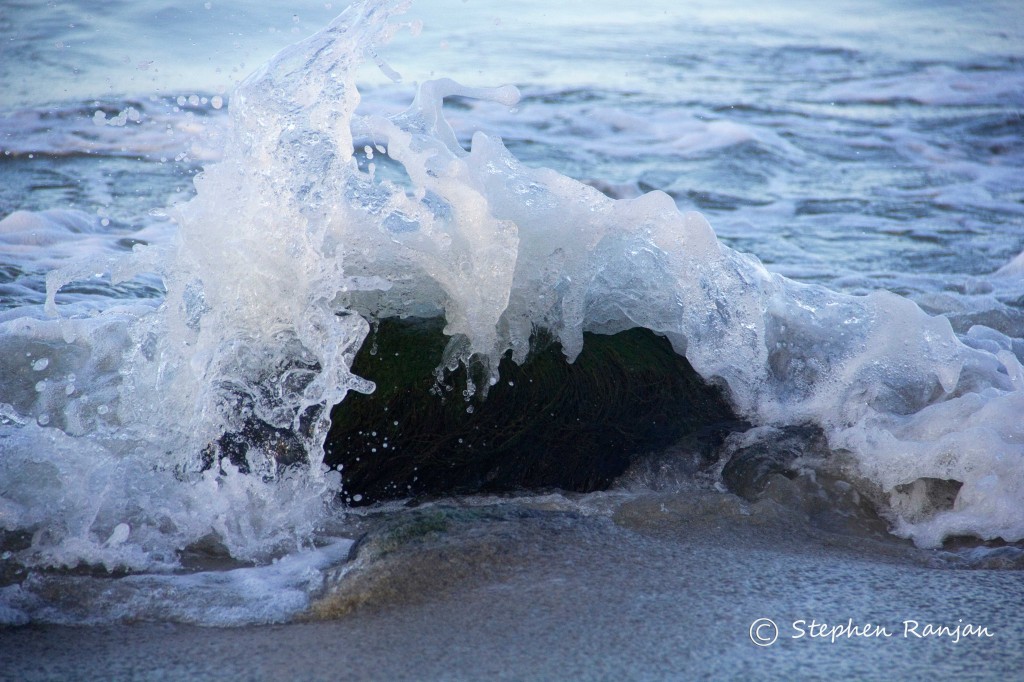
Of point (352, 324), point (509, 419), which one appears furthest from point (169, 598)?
point (509, 419)

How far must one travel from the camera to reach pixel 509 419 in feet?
8.21

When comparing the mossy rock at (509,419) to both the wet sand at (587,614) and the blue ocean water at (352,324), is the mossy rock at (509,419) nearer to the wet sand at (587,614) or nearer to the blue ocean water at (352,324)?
the blue ocean water at (352,324)

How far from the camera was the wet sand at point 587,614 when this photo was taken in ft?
5.49

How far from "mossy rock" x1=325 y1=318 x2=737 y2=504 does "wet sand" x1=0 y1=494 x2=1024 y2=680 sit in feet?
0.66

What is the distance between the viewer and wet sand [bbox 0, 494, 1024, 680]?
1675mm

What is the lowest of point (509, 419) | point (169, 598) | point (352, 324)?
point (169, 598)

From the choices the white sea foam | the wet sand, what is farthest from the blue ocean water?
the wet sand

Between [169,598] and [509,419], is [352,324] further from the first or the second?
[169,598]

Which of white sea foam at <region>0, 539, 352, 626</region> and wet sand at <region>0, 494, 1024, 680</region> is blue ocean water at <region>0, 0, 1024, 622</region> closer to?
white sea foam at <region>0, 539, 352, 626</region>

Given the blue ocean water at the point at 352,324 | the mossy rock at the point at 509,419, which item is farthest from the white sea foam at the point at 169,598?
the mossy rock at the point at 509,419

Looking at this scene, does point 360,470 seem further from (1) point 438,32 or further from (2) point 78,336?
(1) point 438,32

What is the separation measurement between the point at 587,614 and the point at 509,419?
0.75m

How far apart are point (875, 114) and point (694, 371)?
251 inches

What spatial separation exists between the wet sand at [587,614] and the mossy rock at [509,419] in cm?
20
